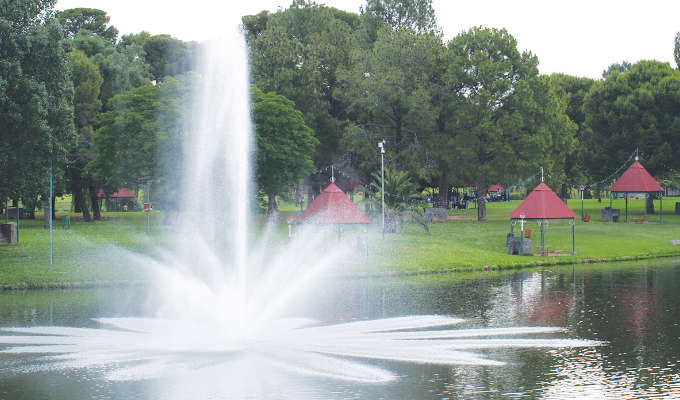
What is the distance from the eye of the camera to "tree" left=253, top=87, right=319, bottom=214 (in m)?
69.4

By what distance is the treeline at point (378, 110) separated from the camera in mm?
66375

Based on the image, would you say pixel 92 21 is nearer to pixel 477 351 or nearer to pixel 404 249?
pixel 404 249

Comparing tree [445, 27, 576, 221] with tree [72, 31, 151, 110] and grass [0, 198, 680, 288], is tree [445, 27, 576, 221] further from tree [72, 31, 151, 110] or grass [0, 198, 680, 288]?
tree [72, 31, 151, 110]

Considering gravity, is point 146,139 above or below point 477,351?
above

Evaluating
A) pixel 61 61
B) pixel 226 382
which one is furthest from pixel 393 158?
pixel 226 382

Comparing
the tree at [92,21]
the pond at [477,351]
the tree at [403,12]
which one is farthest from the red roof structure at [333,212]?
the tree at [92,21]

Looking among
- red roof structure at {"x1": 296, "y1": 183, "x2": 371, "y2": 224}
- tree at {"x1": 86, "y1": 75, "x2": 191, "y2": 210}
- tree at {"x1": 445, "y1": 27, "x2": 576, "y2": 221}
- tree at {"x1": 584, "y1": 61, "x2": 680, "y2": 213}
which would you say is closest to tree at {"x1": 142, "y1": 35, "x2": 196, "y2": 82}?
tree at {"x1": 86, "y1": 75, "x2": 191, "y2": 210}

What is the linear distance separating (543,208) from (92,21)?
253 feet

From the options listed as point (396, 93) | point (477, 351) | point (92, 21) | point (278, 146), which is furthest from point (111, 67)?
point (477, 351)

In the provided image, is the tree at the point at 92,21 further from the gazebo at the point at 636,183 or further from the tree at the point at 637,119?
the gazebo at the point at 636,183

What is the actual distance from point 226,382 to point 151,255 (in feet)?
94.9

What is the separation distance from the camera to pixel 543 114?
7600cm

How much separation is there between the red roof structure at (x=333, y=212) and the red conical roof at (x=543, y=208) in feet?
35.5

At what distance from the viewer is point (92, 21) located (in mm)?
107188
